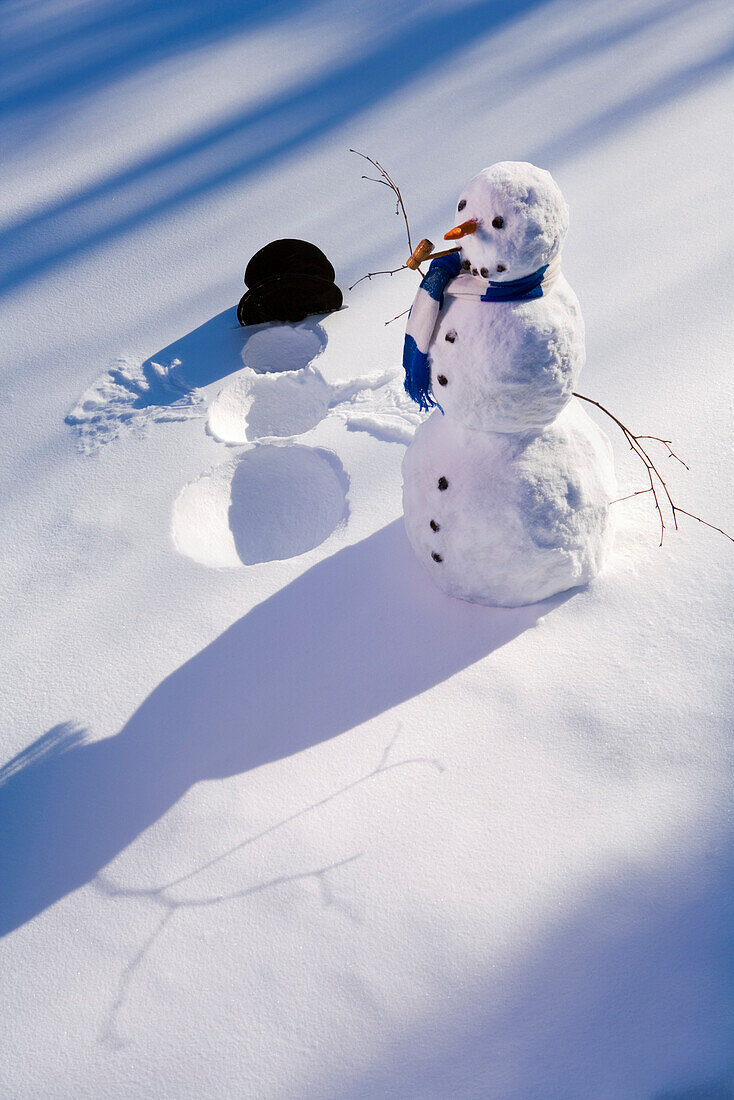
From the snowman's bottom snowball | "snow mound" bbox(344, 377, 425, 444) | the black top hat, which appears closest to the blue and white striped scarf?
the snowman's bottom snowball

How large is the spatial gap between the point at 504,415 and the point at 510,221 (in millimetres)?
304

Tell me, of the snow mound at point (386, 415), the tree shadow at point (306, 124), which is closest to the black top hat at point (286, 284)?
the snow mound at point (386, 415)

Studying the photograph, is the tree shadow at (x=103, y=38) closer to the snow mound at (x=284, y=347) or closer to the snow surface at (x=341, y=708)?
the snow surface at (x=341, y=708)

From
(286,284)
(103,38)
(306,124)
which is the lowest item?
(286,284)

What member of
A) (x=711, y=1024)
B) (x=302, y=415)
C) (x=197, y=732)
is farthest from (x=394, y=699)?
(x=302, y=415)

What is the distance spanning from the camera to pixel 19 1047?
138 cm

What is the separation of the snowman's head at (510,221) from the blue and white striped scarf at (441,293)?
0.02 meters

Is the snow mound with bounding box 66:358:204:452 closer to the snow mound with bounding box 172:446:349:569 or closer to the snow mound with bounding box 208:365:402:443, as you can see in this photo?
the snow mound with bounding box 208:365:402:443

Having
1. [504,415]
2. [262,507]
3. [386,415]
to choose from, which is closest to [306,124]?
[386,415]

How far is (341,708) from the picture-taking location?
169 centimetres

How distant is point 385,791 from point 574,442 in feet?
2.33

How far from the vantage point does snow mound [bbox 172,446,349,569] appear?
1984 mm

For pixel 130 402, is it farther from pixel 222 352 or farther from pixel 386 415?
pixel 386 415

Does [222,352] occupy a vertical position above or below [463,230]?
below
